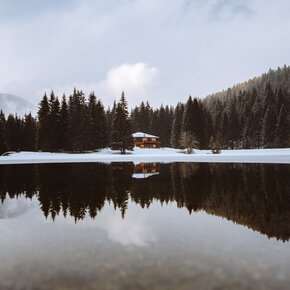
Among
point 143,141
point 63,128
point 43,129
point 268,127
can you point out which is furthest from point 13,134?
point 268,127

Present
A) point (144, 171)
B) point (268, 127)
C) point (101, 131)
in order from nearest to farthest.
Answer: point (144, 171) → point (101, 131) → point (268, 127)

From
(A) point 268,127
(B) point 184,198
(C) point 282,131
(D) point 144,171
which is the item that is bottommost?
(B) point 184,198

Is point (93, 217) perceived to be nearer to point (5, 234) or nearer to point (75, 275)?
point (5, 234)

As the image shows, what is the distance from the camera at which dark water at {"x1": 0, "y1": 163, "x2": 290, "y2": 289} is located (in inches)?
214

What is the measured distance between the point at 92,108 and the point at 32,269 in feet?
223

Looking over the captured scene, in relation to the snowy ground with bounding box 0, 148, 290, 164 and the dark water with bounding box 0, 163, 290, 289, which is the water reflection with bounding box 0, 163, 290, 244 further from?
the snowy ground with bounding box 0, 148, 290, 164

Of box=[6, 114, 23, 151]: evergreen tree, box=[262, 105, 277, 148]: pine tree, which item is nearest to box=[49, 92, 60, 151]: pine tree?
box=[6, 114, 23, 151]: evergreen tree

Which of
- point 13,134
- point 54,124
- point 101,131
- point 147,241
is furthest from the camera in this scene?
point 13,134

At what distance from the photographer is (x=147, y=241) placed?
7766mm

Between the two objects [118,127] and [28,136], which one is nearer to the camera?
[118,127]

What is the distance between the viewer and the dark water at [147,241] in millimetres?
5434

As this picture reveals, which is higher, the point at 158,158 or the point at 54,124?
the point at 54,124

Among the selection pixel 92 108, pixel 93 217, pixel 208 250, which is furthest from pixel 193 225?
pixel 92 108

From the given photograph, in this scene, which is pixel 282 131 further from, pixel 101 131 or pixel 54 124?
pixel 54 124
